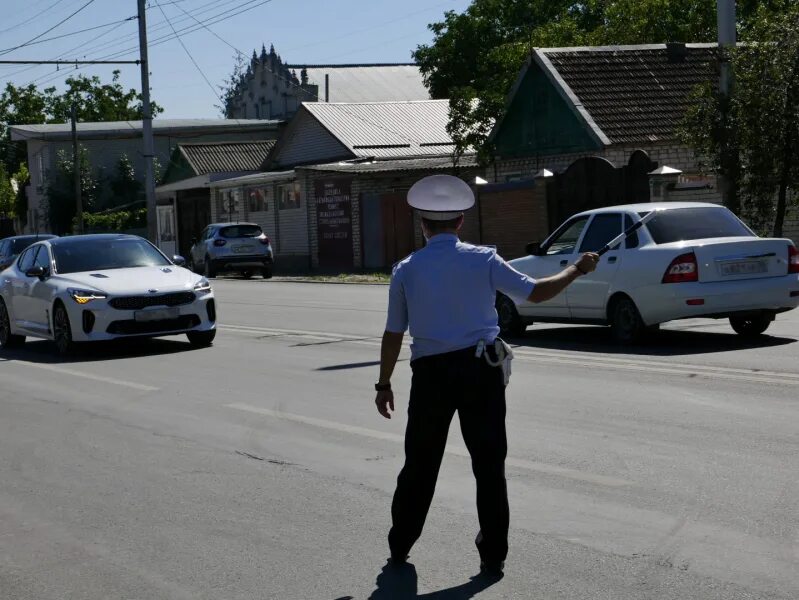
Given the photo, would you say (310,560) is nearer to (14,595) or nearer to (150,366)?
(14,595)

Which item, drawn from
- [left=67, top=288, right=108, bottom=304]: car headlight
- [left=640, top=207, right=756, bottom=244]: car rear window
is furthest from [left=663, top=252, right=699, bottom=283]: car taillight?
[left=67, top=288, right=108, bottom=304]: car headlight

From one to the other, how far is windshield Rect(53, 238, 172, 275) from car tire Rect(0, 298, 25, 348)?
4.93ft

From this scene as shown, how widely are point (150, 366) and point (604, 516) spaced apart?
29.3 ft

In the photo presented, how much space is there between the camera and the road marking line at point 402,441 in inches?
293

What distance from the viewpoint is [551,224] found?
98.7 feet

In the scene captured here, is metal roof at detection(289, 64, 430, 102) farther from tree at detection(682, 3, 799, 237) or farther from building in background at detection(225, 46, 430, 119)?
tree at detection(682, 3, 799, 237)

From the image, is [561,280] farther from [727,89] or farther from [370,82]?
[370,82]

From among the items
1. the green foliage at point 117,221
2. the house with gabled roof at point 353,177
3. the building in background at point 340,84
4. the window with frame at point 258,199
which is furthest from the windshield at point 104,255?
the building in background at point 340,84

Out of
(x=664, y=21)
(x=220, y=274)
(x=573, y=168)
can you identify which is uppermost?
(x=664, y=21)

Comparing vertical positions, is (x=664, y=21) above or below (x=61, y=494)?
above

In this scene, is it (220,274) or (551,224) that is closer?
(551,224)

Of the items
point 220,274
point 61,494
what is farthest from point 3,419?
point 220,274

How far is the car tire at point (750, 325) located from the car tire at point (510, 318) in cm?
256

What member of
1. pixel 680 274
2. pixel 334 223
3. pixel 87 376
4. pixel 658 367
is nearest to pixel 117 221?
pixel 334 223
